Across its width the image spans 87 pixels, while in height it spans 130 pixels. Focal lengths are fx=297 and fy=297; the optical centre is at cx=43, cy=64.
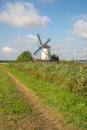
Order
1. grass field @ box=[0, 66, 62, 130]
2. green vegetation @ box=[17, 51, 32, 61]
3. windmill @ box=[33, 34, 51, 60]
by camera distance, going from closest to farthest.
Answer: grass field @ box=[0, 66, 62, 130]
windmill @ box=[33, 34, 51, 60]
green vegetation @ box=[17, 51, 32, 61]

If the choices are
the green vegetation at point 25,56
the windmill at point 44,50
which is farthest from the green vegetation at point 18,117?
the green vegetation at point 25,56

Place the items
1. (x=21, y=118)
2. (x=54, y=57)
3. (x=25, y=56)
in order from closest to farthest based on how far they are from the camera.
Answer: (x=21, y=118)
(x=54, y=57)
(x=25, y=56)

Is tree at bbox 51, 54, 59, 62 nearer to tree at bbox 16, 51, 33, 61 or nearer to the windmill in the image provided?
the windmill

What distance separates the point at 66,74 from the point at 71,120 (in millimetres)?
11406

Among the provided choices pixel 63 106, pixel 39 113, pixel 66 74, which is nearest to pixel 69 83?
pixel 66 74

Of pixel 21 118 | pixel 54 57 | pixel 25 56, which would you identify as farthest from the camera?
pixel 25 56

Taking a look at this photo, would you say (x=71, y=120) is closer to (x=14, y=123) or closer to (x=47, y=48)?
(x=14, y=123)

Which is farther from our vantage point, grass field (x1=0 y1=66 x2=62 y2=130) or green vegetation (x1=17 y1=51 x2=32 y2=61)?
green vegetation (x1=17 y1=51 x2=32 y2=61)

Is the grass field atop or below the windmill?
below

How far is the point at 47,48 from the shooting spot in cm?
8038

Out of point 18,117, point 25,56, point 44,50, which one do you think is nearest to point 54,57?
point 44,50

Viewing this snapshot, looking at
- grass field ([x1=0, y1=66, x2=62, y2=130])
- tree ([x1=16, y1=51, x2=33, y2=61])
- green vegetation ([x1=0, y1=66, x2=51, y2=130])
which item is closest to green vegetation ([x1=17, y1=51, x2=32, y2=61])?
tree ([x1=16, y1=51, x2=33, y2=61])

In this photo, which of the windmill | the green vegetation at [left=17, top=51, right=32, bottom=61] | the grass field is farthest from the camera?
the green vegetation at [left=17, top=51, right=32, bottom=61]

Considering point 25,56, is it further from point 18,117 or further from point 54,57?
point 18,117
